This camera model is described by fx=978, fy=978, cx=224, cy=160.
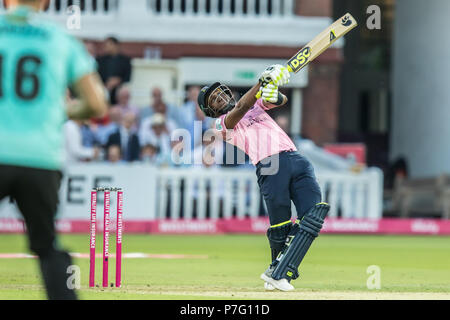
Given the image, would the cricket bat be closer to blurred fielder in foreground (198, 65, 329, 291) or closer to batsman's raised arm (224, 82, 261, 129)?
blurred fielder in foreground (198, 65, 329, 291)

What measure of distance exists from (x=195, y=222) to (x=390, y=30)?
1147 centimetres

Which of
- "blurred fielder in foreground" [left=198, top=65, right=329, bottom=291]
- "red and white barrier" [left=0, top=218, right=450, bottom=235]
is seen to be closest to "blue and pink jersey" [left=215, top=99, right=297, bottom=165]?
"blurred fielder in foreground" [left=198, top=65, right=329, bottom=291]

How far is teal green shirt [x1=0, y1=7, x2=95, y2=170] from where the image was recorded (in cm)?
461

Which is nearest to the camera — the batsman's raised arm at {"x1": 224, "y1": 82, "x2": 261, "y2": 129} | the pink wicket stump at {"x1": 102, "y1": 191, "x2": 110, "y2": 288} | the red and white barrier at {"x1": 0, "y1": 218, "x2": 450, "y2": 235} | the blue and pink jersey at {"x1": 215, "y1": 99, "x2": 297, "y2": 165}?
the pink wicket stump at {"x1": 102, "y1": 191, "x2": 110, "y2": 288}

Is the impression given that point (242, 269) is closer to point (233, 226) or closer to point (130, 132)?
point (233, 226)

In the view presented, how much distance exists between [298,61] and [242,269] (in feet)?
9.47

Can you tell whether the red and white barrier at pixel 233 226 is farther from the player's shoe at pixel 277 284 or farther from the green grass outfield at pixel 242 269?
the player's shoe at pixel 277 284

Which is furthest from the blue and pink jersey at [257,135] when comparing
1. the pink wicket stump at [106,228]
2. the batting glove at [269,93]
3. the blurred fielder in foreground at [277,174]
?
the pink wicket stump at [106,228]

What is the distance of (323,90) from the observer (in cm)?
1945

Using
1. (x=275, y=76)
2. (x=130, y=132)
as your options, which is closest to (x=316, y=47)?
(x=275, y=76)

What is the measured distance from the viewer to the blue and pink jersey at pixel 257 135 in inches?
300

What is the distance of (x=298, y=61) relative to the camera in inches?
295
